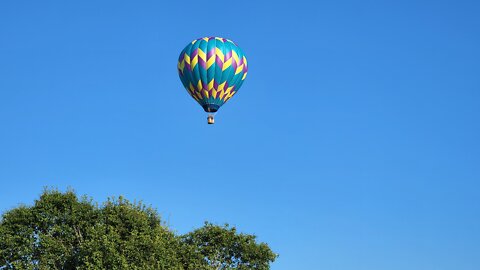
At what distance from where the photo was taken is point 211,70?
278 ft

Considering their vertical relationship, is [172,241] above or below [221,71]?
below

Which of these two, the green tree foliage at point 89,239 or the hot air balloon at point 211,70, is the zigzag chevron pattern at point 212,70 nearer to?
the hot air balloon at point 211,70

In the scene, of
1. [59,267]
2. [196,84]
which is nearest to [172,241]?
[59,267]

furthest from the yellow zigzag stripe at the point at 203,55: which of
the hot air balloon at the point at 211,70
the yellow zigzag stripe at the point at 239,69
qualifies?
the yellow zigzag stripe at the point at 239,69

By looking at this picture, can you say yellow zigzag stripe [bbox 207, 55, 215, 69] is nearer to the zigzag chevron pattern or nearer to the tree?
the zigzag chevron pattern

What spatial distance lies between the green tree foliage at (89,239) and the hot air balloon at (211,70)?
13555 millimetres

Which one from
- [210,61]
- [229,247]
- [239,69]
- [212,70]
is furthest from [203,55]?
[229,247]

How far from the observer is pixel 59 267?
73.8 m

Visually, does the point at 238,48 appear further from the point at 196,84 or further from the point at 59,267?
the point at 59,267

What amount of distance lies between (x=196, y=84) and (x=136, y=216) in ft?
52.5

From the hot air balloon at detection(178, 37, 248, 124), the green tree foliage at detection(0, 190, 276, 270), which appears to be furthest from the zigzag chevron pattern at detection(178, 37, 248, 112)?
the green tree foliage at detection(0, 190, 276, 270)

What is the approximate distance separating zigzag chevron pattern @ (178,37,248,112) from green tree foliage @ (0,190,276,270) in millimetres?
13667

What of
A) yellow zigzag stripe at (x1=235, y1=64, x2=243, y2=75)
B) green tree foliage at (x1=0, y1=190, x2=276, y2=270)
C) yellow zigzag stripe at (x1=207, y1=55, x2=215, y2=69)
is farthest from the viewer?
yellow zigzag stripe at (x1=235, y1=64, x2=243, y2=75)

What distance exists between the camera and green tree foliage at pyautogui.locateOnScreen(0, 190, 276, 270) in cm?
7194
